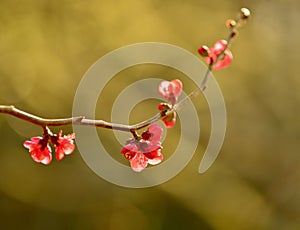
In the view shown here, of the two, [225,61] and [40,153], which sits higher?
[225,61]

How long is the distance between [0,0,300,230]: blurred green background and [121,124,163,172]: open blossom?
204 centimetres

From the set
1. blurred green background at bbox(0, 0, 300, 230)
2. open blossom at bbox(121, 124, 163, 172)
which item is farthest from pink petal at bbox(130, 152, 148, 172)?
blurred green background at bbox(0, 0, 300, 230)

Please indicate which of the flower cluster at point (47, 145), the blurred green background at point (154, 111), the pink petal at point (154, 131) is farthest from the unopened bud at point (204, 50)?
the blurred green background at point (154, 111)

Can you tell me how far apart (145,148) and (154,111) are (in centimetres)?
213

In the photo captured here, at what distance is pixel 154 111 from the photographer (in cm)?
304

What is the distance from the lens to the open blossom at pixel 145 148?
35.7 inches

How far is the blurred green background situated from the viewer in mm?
3021

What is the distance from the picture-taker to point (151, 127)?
36.3 inches

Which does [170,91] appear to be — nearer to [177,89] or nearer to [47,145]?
[177,89]

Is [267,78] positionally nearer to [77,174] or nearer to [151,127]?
[77,174]

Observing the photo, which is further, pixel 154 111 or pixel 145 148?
pixel 154 111

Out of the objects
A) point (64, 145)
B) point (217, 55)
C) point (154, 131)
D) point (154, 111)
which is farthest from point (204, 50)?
point (154, 111)

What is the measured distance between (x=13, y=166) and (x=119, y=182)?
61 centimetres

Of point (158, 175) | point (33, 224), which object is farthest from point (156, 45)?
point (33, 224)
